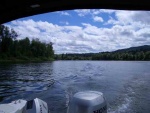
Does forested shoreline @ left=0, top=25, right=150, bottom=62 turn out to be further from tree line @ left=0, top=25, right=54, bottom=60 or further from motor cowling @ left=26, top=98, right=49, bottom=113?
motor cowling @ left=26, top=98, right=49, bottom=113

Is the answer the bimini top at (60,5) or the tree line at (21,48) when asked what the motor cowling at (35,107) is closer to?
the bimini top at (60,5)

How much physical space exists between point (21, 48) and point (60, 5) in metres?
78.8

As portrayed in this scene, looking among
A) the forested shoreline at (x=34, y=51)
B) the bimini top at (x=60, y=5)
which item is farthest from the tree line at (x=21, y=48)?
the bimini top at (x=60, y=5)

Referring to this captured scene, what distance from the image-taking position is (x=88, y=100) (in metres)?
3.00

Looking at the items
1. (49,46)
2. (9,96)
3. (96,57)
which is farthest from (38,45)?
(9,96)

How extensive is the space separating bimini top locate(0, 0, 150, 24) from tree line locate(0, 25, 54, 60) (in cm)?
5964

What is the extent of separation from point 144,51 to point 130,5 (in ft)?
186

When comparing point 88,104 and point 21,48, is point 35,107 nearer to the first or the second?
point 88,104

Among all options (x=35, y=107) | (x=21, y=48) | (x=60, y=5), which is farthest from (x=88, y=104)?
(x=21, y=48)

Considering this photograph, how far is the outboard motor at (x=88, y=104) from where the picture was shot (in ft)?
9.75

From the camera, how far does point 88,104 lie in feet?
9.73

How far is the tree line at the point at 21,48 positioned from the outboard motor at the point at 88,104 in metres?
61.0

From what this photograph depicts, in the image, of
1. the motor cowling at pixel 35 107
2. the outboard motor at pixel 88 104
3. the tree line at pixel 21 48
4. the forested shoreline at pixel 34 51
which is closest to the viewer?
the outboard motor at pixel 88 104

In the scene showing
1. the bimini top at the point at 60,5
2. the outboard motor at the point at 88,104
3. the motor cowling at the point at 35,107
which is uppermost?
the bimini top at the point at 60,5
